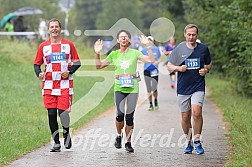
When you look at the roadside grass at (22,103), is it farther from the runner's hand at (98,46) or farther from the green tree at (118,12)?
the green tree at (118,12)

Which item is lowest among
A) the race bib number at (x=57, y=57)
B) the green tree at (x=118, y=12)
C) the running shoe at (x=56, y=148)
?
the green tree at (x=118, y=12)

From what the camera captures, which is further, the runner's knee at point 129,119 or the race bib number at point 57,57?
the runner's knee at point 129,119

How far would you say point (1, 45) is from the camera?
96.0 feet

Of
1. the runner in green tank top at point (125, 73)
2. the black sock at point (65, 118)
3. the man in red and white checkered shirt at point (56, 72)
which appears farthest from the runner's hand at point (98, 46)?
the black sock at point (65, 118)

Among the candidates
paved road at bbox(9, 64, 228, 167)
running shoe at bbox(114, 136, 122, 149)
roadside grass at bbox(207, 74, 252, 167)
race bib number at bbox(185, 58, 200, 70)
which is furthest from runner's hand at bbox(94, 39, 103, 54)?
roadside grass at bbox(207, 74, 252, 167)

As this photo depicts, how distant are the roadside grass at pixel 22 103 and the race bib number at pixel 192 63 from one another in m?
2.86

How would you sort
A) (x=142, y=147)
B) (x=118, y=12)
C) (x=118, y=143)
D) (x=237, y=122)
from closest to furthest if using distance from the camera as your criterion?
(x=118, y=143)
(x=142, y=147)
(x=237, y=122)
(x=118, y=12)

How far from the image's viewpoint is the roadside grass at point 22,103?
39.9 feet

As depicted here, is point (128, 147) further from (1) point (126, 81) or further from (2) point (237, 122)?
(2) point (237, 122)

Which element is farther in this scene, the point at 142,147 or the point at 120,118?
the point at 142,147

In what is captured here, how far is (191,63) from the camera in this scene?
11.3 metres

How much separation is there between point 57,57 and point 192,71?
2.14 metres

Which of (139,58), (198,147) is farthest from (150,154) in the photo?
(139,58)

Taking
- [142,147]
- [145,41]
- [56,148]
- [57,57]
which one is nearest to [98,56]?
[57,57]
